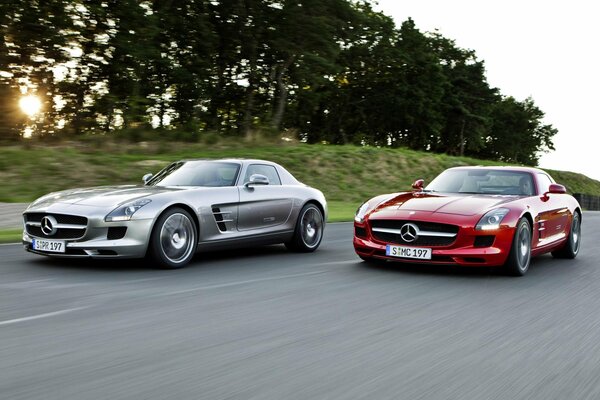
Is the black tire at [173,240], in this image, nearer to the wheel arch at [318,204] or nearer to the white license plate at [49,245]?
the white license plate at [49,245]

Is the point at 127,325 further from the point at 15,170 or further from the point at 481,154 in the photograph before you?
the point at 481,154

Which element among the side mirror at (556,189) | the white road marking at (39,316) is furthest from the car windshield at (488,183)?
the white road marking at (39,316)

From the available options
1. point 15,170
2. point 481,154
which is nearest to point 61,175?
point 15,170

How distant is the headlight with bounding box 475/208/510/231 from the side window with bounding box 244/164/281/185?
3142 millimetres

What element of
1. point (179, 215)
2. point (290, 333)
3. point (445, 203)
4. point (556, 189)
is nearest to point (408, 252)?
point (445, 203)

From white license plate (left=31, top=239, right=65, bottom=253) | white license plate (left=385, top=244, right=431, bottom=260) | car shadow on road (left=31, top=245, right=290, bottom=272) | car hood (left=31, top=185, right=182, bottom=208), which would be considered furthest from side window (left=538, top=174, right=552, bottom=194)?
white license plate (left=31, top=239, right=65, bottom=253)

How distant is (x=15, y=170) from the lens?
57.0ft

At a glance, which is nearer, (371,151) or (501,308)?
(501,308)

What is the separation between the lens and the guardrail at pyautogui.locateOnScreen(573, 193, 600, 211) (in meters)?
44.8

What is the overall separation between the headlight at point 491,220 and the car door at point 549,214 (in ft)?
3.10

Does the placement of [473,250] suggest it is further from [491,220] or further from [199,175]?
[199,175]

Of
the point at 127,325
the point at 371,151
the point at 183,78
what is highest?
the point at 183,78

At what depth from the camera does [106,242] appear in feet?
24.6

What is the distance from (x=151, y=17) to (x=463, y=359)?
924 inches
